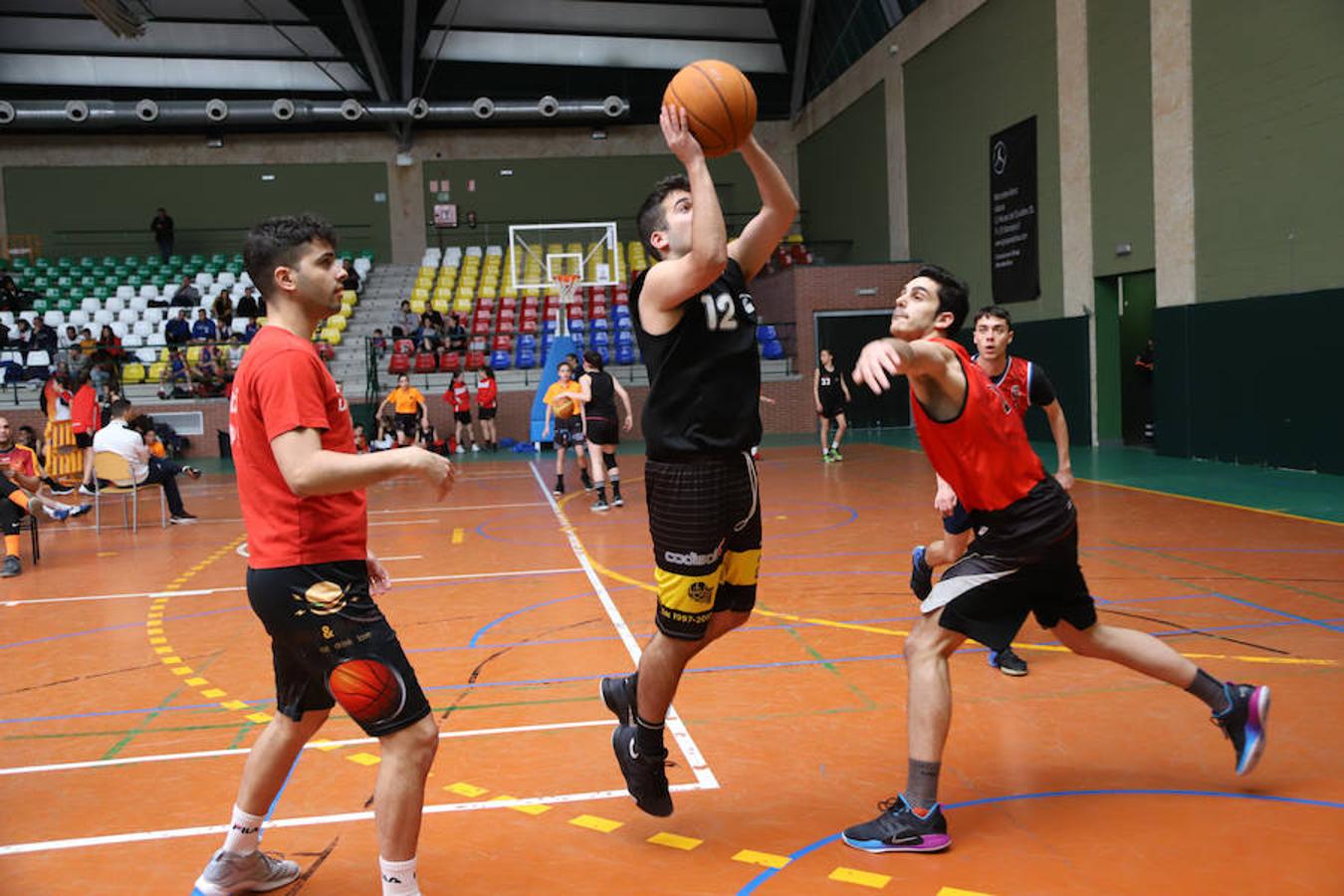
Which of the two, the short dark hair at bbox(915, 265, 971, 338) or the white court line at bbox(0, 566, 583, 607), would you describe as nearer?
the short dark hair at bbox(915, 265, 971, 338)

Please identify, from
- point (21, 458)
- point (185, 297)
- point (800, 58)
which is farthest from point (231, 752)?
point (800, 58)

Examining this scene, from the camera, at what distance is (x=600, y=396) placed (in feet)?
41.5

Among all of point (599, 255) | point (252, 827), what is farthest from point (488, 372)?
point (252, 827)

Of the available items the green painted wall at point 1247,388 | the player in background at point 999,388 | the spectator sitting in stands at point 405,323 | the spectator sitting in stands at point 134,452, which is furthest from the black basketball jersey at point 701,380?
the spectator sitting in stands at point 405,323

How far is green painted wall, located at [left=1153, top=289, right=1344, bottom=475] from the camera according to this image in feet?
44.2

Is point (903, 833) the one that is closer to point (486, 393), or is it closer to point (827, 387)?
point (827, 387)

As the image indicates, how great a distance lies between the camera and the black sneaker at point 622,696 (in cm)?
407

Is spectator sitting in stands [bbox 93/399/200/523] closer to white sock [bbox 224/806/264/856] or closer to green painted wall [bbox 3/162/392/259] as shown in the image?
white sock [bbox 224/806/264/856]

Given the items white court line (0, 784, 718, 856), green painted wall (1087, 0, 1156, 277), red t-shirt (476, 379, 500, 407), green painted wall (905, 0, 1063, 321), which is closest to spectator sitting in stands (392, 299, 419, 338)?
red t-shirt (476, 379, 500, 407)

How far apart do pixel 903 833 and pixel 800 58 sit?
97.4 feet

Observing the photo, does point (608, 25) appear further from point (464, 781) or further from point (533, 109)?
point (464, 781)

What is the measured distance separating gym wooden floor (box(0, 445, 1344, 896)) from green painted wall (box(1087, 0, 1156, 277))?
9387mm

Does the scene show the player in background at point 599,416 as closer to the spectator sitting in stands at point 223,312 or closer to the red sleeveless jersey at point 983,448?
the red sleeveless jersey at point 983,448

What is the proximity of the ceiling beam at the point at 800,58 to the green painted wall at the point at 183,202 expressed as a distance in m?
12.5
